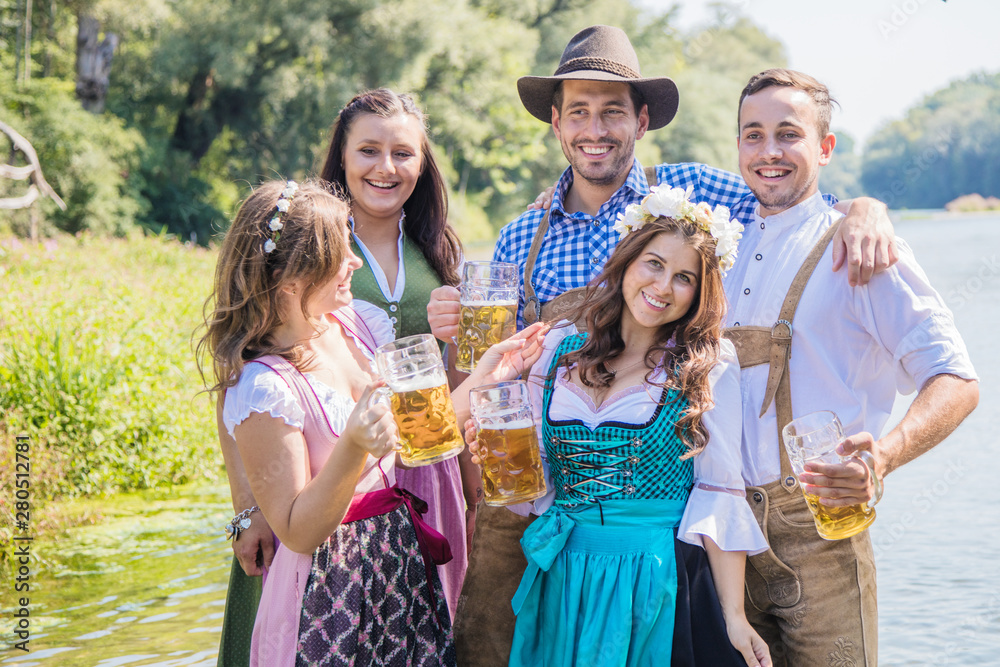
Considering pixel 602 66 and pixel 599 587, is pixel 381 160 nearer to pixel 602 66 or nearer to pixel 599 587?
pixel 602 66

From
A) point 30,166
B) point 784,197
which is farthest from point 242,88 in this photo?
point 784,197

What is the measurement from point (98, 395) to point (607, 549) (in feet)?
16.6

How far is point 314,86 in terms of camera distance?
2081cm

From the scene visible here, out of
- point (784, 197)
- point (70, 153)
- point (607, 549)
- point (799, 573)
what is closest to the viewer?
point (607, 549)

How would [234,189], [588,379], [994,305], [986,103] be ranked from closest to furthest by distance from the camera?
[588,379], [994,305], [234,189], [986,103]

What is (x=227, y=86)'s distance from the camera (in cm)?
2230

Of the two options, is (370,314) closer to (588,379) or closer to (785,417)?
(588,379)

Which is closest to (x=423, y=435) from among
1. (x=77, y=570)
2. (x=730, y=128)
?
(x=77, y=570)

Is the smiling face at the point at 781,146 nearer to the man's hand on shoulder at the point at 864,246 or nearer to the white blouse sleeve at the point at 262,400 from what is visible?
the man's hand on shoulder at the point at 864,246

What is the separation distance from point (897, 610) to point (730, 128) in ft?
87.4

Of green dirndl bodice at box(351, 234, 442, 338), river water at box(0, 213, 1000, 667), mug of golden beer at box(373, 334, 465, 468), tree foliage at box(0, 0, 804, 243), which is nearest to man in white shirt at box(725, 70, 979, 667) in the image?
mug of golden beer at box(373, 334, 465, 468)

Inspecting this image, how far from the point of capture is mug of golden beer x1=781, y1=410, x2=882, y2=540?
6.65 feet

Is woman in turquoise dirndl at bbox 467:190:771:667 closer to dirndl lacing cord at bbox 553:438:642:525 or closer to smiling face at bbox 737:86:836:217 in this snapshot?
dirndl lacing cord at bbox 553:438:642:525

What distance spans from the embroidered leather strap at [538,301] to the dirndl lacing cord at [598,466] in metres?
0.56
